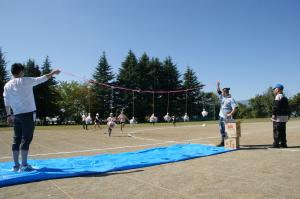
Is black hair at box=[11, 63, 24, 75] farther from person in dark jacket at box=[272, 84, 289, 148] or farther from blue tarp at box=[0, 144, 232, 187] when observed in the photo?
person in dark jacket at box=[272, 84, 289, 148]

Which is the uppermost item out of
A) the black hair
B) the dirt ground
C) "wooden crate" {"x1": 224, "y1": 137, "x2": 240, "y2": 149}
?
the black hair

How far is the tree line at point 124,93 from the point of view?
69750mm

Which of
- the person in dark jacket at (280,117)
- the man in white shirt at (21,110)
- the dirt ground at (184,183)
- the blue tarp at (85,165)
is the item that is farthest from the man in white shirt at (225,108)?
the man in white shirt at (21,110)

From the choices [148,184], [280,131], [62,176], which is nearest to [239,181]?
[148,184]

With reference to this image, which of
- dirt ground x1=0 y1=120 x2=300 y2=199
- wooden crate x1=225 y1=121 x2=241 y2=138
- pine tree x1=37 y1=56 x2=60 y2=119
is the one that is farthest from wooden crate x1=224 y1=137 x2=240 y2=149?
pine tree x1=37 y1=56 x2=60 y2=119

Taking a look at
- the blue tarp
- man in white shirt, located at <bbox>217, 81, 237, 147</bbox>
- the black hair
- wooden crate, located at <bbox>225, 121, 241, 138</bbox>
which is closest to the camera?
the blue tarp

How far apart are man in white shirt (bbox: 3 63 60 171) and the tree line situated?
197ft

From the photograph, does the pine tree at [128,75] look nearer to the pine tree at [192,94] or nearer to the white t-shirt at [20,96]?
the pine tree at [192,94]

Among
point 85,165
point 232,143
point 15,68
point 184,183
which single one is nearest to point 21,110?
point 15,68

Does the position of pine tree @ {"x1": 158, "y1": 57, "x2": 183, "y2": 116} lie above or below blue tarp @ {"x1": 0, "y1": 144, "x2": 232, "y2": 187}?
above

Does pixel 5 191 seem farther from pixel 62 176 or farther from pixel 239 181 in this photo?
pixel 239 181

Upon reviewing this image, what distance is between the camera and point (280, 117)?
995 cm

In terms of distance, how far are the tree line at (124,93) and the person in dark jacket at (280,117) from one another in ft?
184

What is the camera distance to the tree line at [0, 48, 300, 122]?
69750mm
